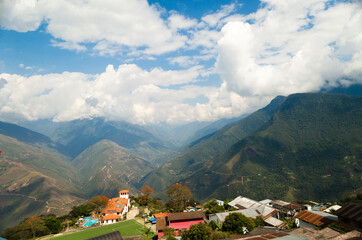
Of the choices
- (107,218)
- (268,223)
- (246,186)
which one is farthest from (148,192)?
(246,186)

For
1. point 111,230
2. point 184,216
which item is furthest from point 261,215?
point 111,230

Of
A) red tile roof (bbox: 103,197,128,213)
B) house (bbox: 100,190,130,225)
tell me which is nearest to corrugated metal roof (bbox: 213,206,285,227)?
house (bbox: 100,190,130,225)

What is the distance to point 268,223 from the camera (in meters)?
40.9

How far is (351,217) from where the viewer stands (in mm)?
26109

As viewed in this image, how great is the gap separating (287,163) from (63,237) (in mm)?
204503

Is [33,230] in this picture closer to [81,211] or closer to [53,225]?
[53,225]

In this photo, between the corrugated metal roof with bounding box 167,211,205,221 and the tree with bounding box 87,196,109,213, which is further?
the tree with bounding box 87,196,109,213

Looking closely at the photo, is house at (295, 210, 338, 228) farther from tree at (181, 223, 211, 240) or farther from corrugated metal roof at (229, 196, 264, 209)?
corrugated metal roof at (229, 196, 264, 209)

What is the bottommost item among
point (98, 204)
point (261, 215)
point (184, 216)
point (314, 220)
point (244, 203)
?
point (244, 203)

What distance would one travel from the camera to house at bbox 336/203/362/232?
2551 centimetres

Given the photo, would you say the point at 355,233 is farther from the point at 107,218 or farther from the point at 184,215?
the point at 107,218

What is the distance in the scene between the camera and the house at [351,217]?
2551 cm

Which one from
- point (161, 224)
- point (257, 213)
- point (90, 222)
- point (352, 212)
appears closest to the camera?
point (352, 212)

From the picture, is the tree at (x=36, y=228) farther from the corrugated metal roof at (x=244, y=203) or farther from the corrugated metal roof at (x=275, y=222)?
the corrugated metal roof at (x=244, y=203)
